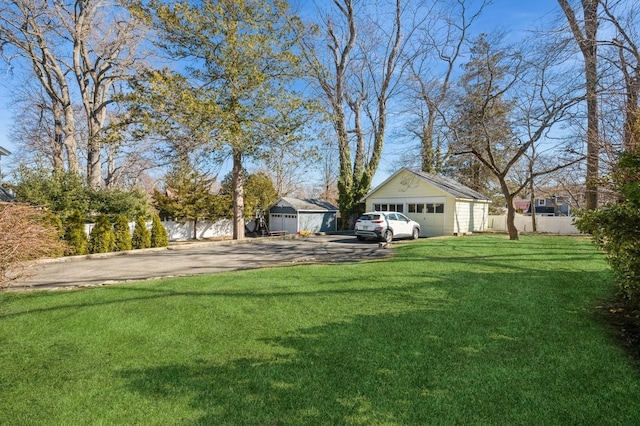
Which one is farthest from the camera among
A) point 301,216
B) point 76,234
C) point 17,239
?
point 301,216

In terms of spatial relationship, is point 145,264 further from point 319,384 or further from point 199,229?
point 199,229

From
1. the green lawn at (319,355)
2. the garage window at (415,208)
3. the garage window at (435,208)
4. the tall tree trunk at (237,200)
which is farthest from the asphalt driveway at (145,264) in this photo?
the garage window at (415,208)

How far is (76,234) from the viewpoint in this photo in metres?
11.6

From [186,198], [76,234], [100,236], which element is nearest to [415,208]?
[186,198]

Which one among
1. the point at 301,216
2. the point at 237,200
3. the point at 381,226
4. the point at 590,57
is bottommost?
the point at 381,226

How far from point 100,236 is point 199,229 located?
9.02m

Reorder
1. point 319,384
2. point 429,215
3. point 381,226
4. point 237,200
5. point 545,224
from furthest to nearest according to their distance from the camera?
point 545,224 < point 429,215 < point 237,200 < point 381,226 < point 319,384

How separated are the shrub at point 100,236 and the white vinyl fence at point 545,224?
23833 millimetres

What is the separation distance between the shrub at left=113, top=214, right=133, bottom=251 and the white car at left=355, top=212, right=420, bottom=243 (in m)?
9.78

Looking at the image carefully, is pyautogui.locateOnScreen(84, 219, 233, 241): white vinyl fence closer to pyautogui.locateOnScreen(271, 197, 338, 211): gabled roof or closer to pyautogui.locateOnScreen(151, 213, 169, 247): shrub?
pyautogui.locateOnScreen(271, 197, 338, 211): gabled roof

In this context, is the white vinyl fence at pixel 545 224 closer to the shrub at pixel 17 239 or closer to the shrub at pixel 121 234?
the shrub at pixel 121 234

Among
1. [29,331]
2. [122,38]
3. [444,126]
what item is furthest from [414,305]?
[122,38]

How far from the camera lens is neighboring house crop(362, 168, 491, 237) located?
1911 centimetres

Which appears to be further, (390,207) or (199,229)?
(390,207)
